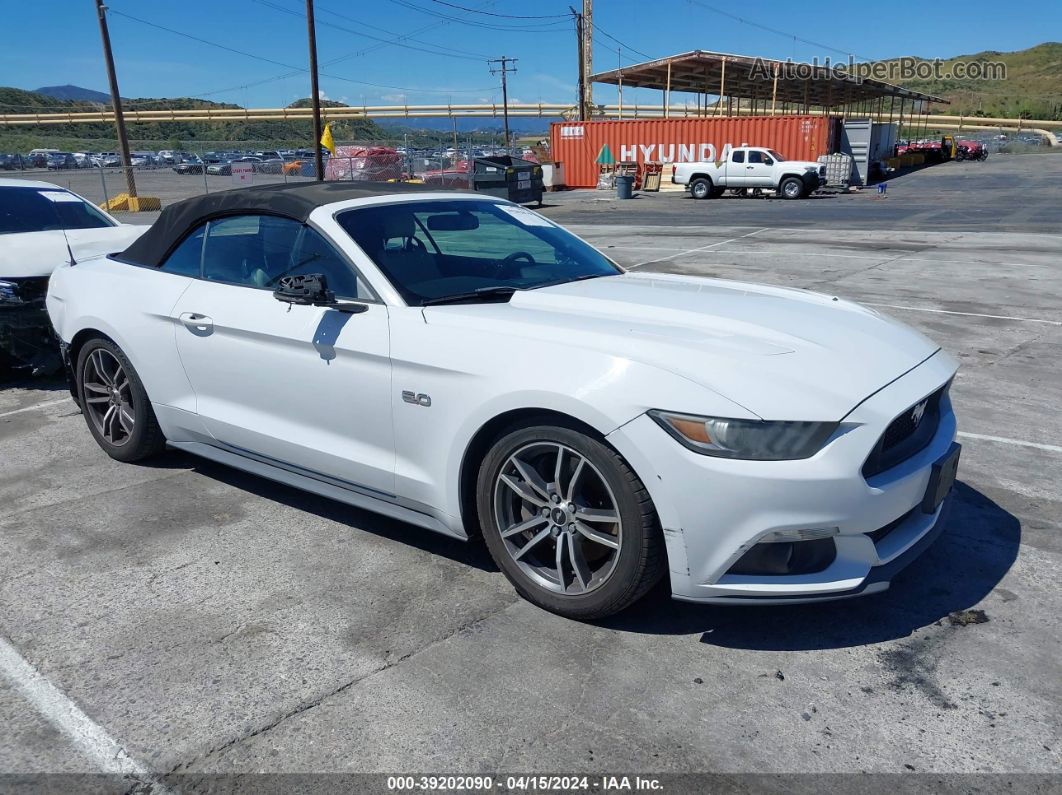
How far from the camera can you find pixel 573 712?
8.59 feet

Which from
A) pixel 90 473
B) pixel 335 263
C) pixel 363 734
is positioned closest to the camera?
pixel 363 734

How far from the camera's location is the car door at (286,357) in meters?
3.45

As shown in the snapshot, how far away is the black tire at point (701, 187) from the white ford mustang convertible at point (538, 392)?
2983cm

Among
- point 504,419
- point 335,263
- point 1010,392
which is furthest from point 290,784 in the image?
point 1010,392

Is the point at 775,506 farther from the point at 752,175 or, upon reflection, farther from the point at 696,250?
the point at 752,175

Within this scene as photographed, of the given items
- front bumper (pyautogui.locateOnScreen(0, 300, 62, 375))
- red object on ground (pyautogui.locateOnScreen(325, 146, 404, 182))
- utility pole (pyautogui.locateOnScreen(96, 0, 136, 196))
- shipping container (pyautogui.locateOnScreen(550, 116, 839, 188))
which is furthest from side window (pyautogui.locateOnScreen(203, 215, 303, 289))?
shipping container (pyautogui.locateOnScreen(550, 116, 839, 188))

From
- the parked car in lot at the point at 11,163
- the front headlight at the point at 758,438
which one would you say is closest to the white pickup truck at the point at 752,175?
the front headlight at the point at 758,438

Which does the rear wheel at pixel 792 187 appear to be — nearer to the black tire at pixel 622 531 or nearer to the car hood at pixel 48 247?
the car hood at pixel 48 247

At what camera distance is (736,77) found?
46969 millimetres

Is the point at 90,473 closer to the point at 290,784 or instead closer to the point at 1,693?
the point at 1,693

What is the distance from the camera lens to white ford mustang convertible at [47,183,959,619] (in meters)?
2.70

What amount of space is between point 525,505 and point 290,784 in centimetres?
127

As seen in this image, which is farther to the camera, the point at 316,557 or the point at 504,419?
the point at 316,557

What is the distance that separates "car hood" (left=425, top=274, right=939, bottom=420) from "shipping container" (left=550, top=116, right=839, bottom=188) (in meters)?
35.5
